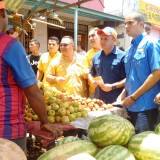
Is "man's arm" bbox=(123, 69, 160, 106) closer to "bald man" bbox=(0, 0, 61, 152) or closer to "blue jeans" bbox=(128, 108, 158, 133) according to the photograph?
"blue jeans" bbox=(128, 108, 158, 133)

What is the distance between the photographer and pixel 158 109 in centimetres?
329

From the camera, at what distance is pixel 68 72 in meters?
4.86

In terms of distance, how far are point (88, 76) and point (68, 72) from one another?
1.37ft

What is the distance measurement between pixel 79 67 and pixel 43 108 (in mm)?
2790

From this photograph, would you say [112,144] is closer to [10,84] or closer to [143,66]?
[10,84]

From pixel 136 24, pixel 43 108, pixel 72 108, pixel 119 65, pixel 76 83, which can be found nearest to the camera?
pixel 43 108

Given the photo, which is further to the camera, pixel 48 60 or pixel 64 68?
pixel 48 60

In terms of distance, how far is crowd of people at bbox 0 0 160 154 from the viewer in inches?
75.9

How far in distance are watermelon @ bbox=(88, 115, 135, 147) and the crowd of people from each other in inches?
21.5

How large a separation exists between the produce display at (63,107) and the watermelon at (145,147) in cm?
185

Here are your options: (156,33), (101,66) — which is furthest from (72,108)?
(156,33)

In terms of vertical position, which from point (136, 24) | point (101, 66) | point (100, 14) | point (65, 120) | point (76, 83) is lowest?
point (65, 120)

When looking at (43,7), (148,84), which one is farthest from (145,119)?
(43,7)

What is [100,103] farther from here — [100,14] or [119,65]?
[100,14]
